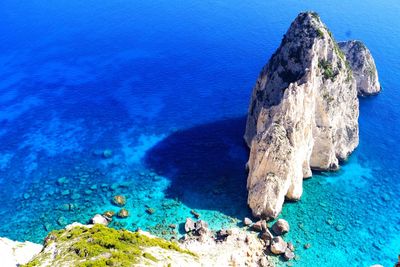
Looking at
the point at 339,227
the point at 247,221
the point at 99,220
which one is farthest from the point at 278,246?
the point at 99,220

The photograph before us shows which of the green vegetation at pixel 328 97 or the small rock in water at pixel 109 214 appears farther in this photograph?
the green vegetation at pixel 328 97

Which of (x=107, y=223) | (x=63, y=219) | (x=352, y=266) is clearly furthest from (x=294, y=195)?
(x=63, y=219)

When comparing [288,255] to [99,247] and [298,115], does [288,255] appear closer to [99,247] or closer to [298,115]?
[298,115]

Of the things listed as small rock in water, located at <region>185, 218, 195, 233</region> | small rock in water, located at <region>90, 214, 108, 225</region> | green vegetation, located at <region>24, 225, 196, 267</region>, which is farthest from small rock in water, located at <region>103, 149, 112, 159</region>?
green vegetation, located at <region>24, 225, 196, 267</region>

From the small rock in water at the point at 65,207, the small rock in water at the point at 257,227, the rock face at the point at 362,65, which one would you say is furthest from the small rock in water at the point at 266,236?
the rock face at the point at 362,65

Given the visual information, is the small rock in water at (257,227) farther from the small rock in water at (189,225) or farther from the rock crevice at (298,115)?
the small rock in water at (189,225)

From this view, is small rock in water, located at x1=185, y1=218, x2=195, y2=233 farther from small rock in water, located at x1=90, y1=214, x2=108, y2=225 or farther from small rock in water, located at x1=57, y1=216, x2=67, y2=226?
small rock in water, located at x1=57, y1=216, x2=67, y2=226
